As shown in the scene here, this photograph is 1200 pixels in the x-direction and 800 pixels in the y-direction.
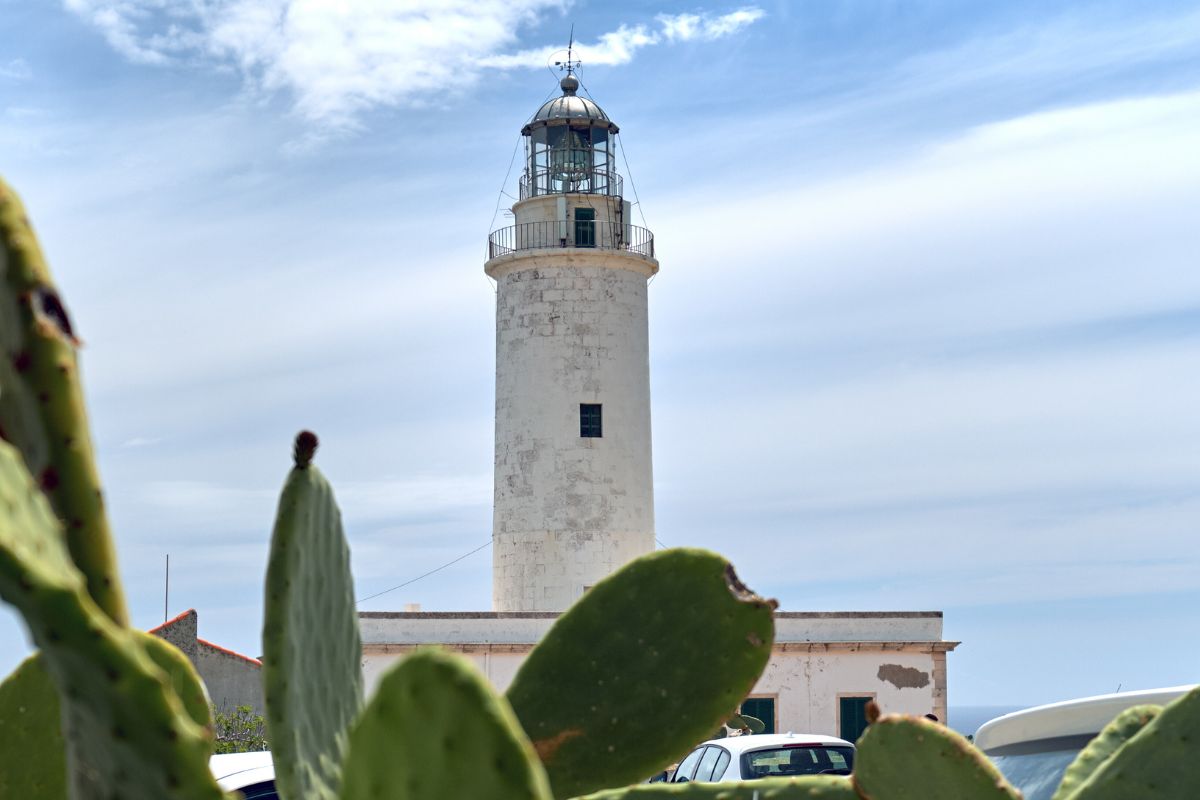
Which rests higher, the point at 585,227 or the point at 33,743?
the point at 585,227

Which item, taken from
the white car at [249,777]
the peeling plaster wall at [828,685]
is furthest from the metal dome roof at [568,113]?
the white car at [249,777]

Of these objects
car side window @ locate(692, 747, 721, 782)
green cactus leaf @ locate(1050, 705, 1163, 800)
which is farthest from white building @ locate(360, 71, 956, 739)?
green cactus leaf @ locate(1050, 705, 1163, 800)

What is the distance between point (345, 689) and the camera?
1.62 metres

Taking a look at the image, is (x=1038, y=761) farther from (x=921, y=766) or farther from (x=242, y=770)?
(x=921, y=766)

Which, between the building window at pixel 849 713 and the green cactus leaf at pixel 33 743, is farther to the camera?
the building window at pixel 849 713

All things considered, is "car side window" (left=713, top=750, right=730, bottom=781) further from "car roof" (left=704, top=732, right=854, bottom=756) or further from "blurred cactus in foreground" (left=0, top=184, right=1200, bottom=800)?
"blurred cactus in foreground" (left=0, top=184, right=1200, bottom=800)

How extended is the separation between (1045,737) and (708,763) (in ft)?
20.6

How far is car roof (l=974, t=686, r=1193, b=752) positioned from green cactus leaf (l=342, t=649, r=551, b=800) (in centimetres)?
490

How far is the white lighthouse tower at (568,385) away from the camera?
1022 inches

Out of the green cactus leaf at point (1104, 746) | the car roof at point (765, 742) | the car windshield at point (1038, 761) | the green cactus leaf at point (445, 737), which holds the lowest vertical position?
the car roof at point (765, 742)

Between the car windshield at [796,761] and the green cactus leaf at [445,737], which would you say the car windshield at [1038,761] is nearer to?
the green cactus leaf at [445,737]

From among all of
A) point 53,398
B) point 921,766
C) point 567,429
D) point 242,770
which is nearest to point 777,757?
point 242,770

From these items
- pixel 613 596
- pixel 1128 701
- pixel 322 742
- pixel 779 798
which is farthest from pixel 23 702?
pixel 1128 701

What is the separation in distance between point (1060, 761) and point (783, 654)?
19.6 m
